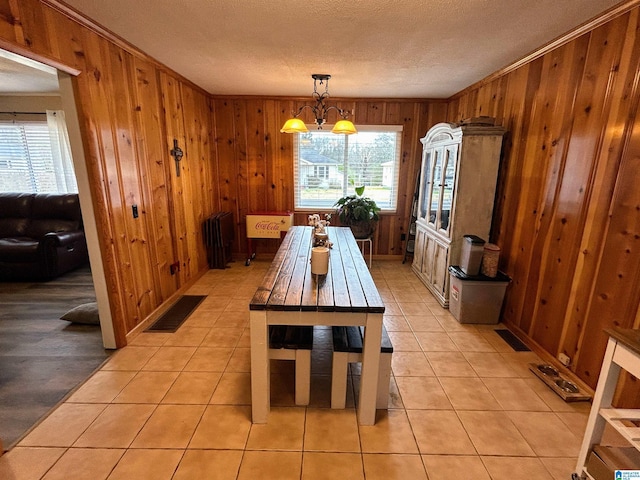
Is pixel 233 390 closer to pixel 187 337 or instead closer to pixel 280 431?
pixel 280 431

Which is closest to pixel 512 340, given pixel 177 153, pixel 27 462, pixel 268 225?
pixel 268 225

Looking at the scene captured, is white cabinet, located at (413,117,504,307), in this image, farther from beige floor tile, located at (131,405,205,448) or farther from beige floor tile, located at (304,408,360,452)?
beige floor tile, located at (131,405,205,448)

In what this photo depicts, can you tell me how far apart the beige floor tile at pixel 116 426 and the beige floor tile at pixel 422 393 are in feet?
5.19

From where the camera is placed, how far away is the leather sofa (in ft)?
12.0

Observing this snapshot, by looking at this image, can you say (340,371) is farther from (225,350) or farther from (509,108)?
(509,108)

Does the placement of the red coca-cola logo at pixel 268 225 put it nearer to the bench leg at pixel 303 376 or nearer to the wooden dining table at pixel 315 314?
the wooden dining table at pixel 315 314

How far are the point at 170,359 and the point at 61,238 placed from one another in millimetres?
2614

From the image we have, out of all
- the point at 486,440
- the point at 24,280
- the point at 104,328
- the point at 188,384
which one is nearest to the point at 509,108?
the point at 486,440

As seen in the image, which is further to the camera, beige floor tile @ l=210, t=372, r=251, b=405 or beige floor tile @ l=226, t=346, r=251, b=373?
beige floor tile @ l=226, t=346, r=251, b=373

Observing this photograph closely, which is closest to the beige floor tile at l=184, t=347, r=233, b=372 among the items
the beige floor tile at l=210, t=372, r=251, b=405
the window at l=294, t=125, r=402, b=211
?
the beige floor tile at l=210, t=372, r=251, b=405

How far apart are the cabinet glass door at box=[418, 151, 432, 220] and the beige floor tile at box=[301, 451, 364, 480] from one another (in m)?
3.06

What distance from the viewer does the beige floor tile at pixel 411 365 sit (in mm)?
2234

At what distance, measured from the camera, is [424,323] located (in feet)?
9.71

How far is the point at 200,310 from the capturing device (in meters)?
3.16
